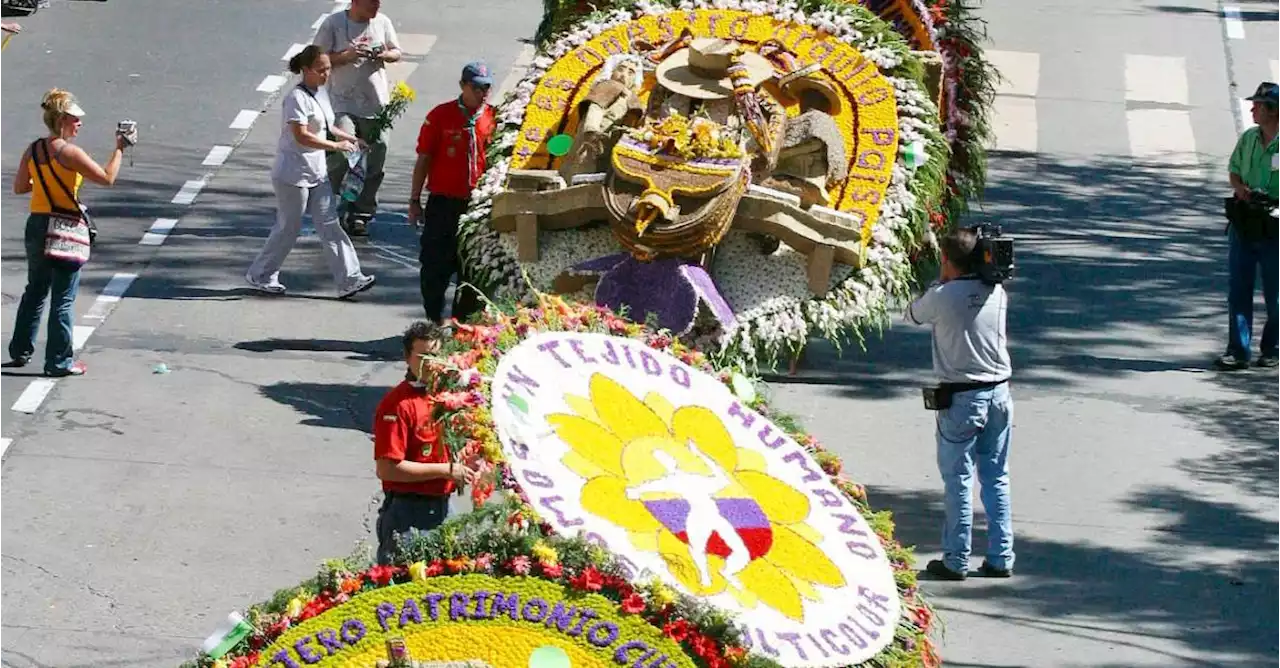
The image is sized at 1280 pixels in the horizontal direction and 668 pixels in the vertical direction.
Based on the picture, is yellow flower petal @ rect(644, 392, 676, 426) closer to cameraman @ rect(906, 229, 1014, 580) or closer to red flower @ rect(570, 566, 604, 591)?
red flower @ rect(570, 566, 604, 591)

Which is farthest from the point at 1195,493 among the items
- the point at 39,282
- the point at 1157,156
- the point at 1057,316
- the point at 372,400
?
the point at 1157,156

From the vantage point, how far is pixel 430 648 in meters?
4.98

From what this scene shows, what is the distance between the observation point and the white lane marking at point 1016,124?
1752 cm

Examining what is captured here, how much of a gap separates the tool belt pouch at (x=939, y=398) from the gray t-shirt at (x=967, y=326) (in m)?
0.05

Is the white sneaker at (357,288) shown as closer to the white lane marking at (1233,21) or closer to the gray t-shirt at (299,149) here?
the gray t-shirt at (299,149)

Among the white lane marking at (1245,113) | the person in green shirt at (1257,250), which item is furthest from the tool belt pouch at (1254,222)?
the white lane marking at (1245,113)

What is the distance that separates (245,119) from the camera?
16.9m

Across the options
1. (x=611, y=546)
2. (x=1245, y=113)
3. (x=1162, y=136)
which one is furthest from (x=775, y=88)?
(x=1245, y=113)

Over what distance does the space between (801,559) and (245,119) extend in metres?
11.7

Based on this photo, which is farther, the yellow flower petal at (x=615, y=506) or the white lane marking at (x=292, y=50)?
the white lane marking at (x=292, y=50)

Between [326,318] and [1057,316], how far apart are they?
14.5ft

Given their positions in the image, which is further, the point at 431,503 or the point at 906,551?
the point at 431,503

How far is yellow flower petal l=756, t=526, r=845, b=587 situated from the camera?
5.92 metres

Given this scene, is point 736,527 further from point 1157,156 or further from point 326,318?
point 1157,156
